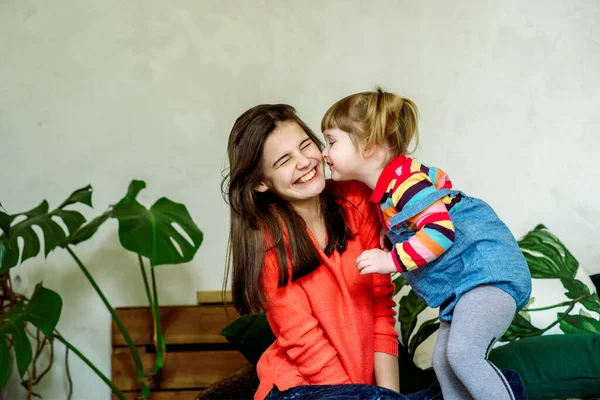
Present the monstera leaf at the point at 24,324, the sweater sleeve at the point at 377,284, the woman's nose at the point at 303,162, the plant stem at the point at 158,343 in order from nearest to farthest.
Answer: the woman's nose at the point at 303,162, the sweater sleeve at the point at 377,284, the monstera leaf at the point at 24,324, the plant stem at the point at 158,343

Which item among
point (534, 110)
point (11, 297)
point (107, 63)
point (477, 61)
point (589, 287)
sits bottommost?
point (589, 287)

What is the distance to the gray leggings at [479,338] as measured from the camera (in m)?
1.36

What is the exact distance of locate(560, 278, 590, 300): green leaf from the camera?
2.07m

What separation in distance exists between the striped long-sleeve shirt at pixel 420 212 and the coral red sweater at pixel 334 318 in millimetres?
214

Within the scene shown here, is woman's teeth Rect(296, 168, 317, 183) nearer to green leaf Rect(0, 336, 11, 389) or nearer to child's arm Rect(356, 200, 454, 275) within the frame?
child's arm Rect(356, 200, 454, 275)

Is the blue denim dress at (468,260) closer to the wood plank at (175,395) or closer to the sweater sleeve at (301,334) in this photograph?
the sweater sleeve at (301,334)

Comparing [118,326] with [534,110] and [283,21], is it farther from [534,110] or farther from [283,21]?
[534,110]

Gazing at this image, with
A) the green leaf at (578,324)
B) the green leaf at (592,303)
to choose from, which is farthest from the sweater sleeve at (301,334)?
the green leaf at (592,303)

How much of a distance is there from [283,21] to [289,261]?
122 cm

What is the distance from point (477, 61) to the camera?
2551mm

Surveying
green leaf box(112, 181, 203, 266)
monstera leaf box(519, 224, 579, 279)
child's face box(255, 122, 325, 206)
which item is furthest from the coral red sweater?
Result: monstera leaf box(519, 224, 579, 279)

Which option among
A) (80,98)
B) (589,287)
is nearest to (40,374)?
(80,98)

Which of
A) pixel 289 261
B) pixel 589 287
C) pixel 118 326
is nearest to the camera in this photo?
pixel 289 261

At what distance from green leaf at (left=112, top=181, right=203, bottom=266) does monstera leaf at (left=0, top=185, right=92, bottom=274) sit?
0.14 meters
